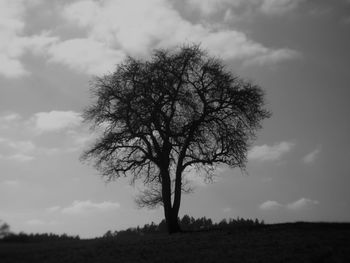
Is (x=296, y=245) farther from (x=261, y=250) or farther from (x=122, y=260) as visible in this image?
(x=122, y=260)

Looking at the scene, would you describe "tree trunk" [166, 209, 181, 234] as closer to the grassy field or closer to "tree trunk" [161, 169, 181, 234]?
"tree trunk" [161, 169, 181, 234]

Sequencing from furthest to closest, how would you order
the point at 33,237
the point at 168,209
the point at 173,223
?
the point at 168,209, the point at 173,223, the point at 33,237


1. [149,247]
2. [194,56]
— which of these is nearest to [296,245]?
[149,247]

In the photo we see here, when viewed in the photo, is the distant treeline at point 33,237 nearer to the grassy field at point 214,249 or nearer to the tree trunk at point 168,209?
the grassy field at point 214,249

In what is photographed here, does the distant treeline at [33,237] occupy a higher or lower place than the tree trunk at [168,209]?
lower

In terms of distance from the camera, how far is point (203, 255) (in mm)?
18219

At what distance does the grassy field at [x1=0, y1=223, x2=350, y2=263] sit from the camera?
1733 cm

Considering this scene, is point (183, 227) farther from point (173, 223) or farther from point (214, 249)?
point (214, 249)

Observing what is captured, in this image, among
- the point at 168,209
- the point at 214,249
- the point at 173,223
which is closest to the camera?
the point at 214,249

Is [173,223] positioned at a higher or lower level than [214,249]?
higher

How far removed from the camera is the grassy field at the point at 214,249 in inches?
682

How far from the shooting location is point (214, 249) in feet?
64.7

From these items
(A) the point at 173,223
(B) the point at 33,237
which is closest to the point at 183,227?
(A) the point at 173,223

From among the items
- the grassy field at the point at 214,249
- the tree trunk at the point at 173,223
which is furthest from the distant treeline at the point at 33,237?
the tree trunk at the point at 173,223
